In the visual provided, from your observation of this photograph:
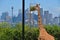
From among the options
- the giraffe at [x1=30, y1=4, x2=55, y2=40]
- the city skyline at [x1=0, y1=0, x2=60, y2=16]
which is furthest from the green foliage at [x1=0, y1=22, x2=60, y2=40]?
the city skyline at [x1=0, y1=0, x2=60, y2=16]

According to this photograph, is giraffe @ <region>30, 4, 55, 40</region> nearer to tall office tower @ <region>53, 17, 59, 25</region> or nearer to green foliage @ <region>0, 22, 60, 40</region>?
green foliage @ <region>0, 22, 60, 40</region>

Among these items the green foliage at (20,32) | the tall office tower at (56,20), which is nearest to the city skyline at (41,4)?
the tall office tower at (56,20)

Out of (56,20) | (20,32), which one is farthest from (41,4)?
(20,32)

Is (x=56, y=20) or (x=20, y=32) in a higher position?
(x=56, y=20)

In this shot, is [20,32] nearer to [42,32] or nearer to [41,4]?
[42,32]

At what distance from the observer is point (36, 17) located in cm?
255

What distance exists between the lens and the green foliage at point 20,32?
8.30ft

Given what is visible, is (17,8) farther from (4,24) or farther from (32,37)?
(32,37)

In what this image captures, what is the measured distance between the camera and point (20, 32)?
2549 millimetres

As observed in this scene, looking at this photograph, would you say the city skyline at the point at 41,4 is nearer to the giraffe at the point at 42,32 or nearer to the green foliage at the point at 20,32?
the giraffe at the point at 42,32

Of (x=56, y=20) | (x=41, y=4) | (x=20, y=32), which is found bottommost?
(x=20, y=32)

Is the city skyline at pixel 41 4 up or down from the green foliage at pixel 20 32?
up

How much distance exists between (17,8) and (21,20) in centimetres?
18

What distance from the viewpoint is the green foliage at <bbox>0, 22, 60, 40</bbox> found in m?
2.53
